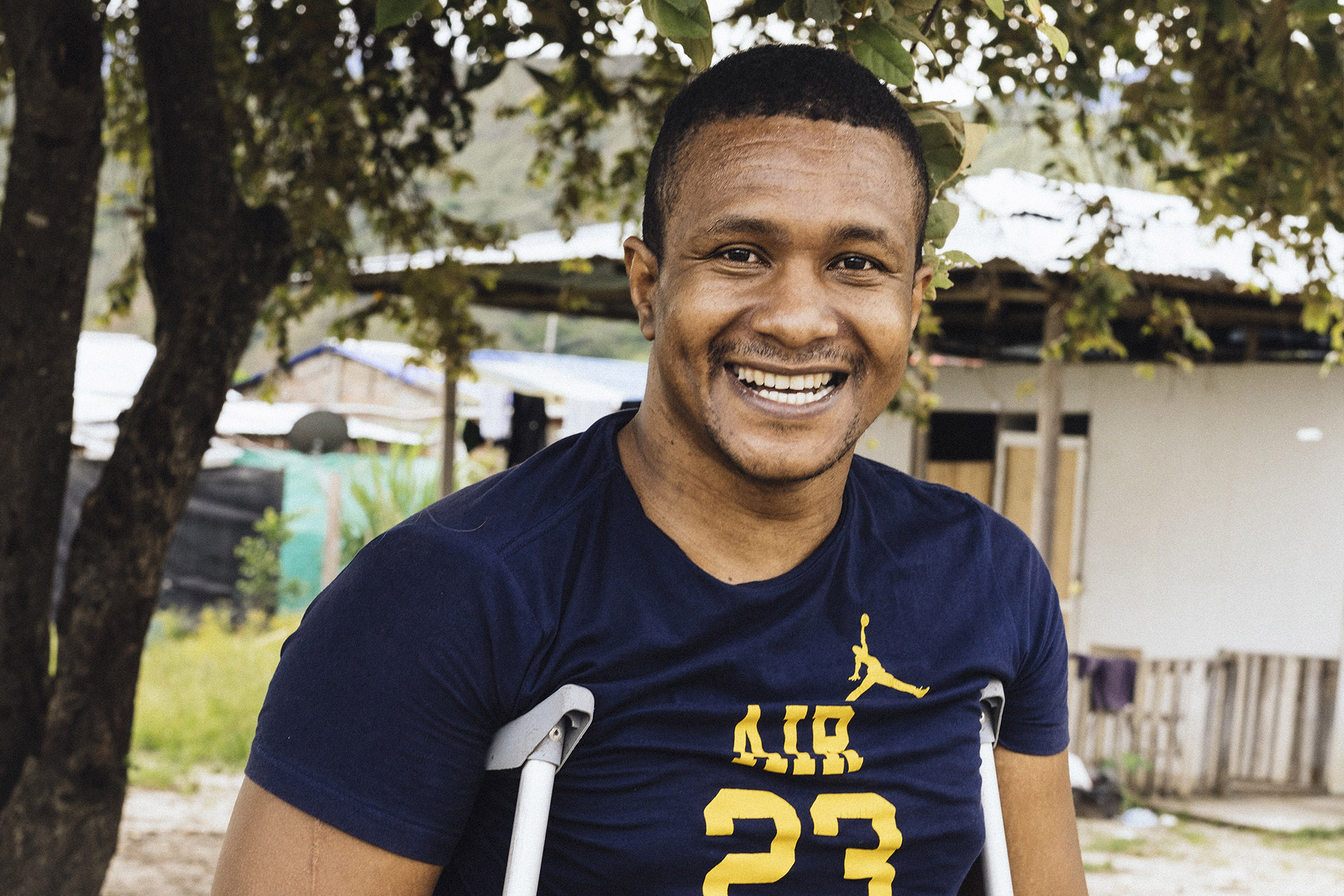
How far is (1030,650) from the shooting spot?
1.90m

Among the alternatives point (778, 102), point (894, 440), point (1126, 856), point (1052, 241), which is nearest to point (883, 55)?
point (778, 102)

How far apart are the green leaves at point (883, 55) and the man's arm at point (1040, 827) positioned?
3.30 feet

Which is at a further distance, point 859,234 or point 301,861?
point 859,234

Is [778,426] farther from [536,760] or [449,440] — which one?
[449,440]

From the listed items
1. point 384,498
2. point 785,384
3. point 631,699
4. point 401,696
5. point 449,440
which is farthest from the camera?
point 384,498

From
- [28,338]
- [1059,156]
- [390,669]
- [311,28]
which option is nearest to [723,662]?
[390,669]

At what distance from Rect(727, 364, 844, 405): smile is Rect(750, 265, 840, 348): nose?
0.04m

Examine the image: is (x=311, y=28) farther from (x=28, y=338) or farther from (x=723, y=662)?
(x=723, y=662)

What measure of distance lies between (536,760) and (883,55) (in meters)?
1.04

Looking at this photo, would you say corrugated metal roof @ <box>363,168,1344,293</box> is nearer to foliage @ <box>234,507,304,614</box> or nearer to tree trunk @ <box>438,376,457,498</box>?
tree trunk @ <box>438,376,457,498</box>

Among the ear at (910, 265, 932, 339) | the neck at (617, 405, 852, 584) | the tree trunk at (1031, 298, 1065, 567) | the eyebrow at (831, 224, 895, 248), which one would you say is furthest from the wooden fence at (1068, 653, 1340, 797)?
the eyebrow at (831, 224, 895, 248)

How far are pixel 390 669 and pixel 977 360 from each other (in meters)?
10.8

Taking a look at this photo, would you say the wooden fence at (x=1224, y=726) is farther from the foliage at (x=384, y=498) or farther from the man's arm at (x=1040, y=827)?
the foliage at (x=384, y=498)

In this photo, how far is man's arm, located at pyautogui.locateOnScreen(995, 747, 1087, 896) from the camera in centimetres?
199
